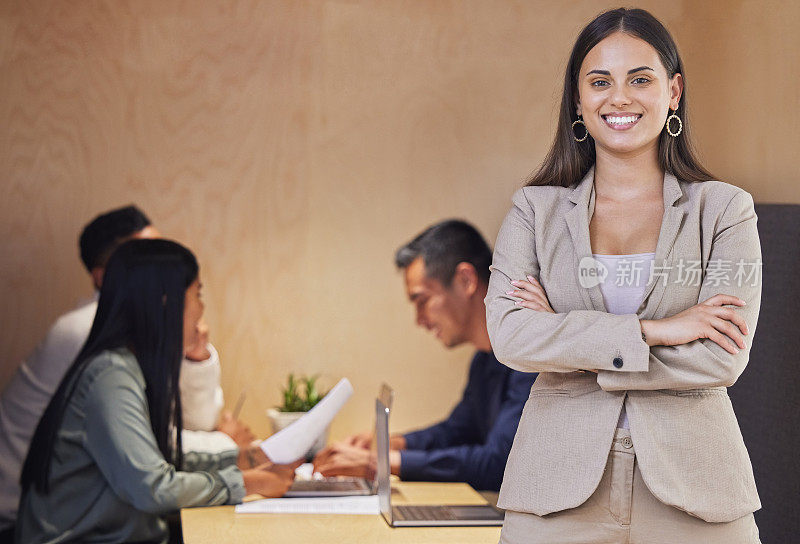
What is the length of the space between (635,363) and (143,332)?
154cm

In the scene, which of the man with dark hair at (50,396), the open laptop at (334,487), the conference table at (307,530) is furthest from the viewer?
the man with dark hair at (50,396)

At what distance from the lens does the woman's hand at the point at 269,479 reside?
257cm

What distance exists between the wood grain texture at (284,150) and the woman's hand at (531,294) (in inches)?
90.3

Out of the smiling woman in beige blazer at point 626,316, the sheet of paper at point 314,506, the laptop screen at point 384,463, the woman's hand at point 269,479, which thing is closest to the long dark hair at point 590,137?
the smiling woman in beige blazer at point 626,316

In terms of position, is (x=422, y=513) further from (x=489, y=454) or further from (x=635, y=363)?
(x=635, y=363)

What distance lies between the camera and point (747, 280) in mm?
1559

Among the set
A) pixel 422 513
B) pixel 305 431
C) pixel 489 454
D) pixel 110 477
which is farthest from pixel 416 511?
pixel 110 477

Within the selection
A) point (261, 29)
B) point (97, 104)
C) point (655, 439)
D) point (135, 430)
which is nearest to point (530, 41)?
point (261, 29)

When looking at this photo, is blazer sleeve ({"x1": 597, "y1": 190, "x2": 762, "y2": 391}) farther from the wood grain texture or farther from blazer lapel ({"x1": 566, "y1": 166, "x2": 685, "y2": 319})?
the wood grain texture

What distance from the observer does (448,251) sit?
137 inches

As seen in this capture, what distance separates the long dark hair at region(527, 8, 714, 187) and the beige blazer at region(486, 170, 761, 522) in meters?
0.04

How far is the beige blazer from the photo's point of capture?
145 cm

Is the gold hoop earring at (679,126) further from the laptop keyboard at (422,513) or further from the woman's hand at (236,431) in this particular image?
the woman's hand at (236,431)

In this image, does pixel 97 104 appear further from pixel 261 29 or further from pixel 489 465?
pixel 489 465
